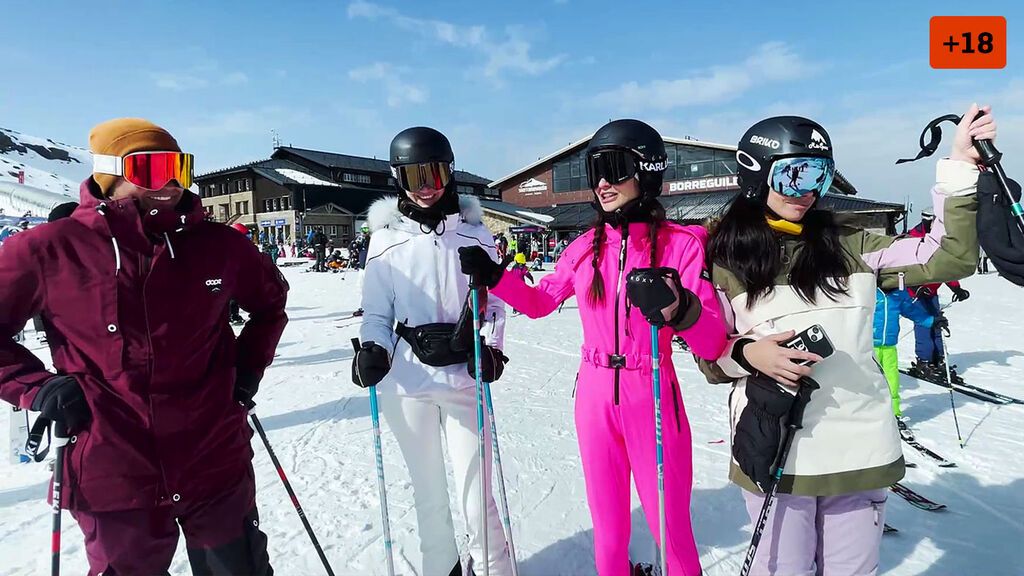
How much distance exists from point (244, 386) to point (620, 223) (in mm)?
1719

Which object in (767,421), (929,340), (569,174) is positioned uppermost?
(569,174)

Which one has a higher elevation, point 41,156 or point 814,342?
point 41,156

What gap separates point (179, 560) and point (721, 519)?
339 cm

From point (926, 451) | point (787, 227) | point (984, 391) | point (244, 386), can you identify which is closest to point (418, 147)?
point (244, 386)

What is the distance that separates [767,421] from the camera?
1840 mm

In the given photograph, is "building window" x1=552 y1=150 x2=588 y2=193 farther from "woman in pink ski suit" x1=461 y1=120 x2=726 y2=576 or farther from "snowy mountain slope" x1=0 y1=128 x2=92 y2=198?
"snowy mountain slope" x1=0 y1=128 x2=92 y2=198

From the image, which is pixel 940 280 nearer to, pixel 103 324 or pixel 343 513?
pixel 103 324

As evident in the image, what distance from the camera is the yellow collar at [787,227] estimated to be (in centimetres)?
194

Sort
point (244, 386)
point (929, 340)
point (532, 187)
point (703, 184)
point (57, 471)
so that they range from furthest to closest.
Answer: point (532, 187)
point (703, 184)
point (929, 340)
point (244, 386)
point (57, 471)

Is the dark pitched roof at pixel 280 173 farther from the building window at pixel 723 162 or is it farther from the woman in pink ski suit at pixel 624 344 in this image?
the woman in pink ski suit at pixel 624 344

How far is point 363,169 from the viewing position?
48.5 metres

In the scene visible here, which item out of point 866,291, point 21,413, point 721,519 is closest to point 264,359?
point 866,291

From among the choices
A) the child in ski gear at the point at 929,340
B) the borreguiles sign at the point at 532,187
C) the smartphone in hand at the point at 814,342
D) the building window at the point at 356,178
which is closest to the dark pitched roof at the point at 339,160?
the building window at the point at 356,178

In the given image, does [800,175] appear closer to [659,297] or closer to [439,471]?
[659,297]
